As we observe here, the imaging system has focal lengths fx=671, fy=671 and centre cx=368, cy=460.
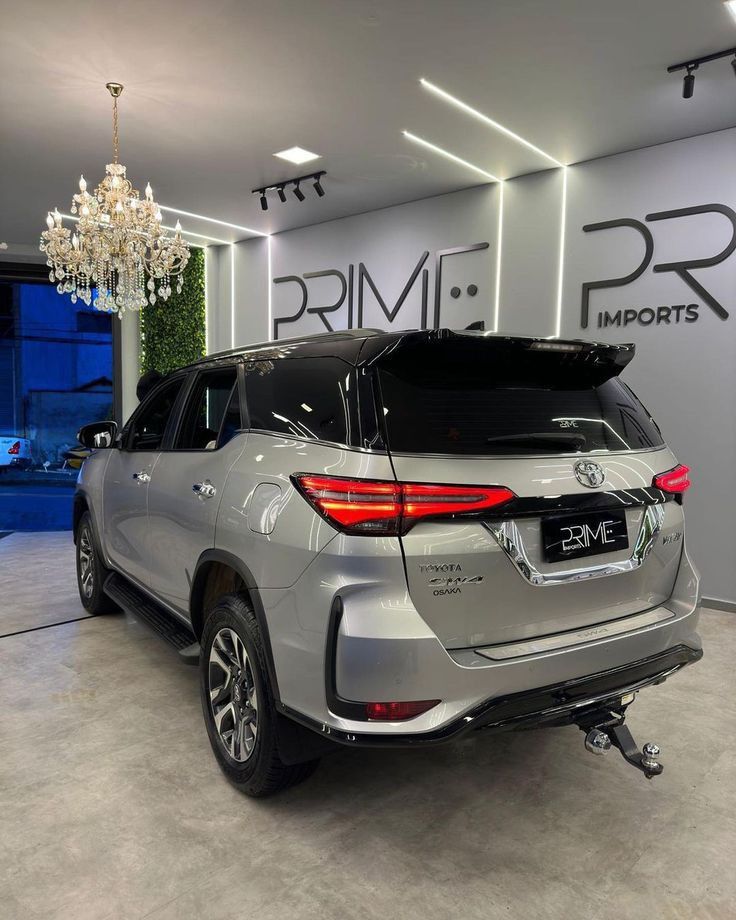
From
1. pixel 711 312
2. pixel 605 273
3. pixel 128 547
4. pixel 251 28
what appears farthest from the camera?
pixel 605 273

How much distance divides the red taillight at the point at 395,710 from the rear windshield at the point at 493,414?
1.94 ft

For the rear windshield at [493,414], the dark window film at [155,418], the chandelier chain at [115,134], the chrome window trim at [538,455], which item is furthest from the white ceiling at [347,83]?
the chrome window trim at [538,455]

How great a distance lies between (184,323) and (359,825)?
23.0 ft

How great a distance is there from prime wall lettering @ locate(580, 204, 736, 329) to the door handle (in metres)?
3.60

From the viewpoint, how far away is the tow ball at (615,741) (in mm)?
1864

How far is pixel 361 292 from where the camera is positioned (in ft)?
20.9

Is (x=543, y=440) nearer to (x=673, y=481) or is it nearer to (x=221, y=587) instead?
(x=673, y=481)

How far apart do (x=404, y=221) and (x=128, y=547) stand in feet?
13.7

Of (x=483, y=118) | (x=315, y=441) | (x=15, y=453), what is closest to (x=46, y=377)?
(x=15, y=453)

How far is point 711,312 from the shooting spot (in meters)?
4.43

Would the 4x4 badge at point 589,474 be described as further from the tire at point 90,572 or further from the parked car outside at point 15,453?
the parked car outside at point 15,453

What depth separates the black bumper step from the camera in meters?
2.45

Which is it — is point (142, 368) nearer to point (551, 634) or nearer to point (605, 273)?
point (605, 273)

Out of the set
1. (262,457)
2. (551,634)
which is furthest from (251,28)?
(551,634)
